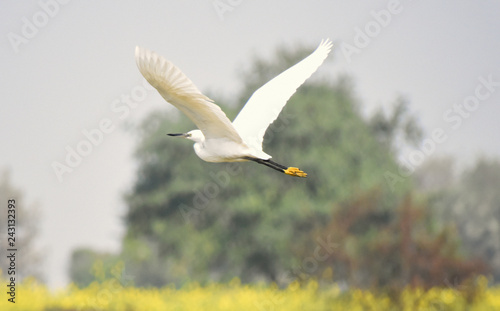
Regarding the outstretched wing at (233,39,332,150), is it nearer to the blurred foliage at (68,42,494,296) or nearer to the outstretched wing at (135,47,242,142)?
the outstretched wing at (135,47,242,142)

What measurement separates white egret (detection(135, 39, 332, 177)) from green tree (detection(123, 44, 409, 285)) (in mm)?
15058

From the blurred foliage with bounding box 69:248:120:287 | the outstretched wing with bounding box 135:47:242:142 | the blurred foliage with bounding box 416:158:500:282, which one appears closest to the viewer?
the outstretched wing with bounding box 135:47:242:142

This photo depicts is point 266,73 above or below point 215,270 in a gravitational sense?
above

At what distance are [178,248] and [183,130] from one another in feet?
13.1

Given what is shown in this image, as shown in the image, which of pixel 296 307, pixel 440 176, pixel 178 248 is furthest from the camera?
pixel 440 176

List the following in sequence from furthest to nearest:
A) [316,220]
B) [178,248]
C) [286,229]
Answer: [178,248], [286,229], [316,220]

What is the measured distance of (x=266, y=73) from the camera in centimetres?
2962

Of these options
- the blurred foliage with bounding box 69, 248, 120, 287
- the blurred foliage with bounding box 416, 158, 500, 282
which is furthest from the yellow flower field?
the blurred foliage with bounding box 69, 248, 120, 287

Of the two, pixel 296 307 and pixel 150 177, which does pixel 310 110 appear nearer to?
pixel 150 177

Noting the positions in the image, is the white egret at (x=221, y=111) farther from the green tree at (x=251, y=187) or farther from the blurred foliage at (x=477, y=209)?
the blurred foliage at (x=477, y=209)

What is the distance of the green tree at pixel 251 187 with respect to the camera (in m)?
27.4

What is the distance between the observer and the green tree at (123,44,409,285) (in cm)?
2744

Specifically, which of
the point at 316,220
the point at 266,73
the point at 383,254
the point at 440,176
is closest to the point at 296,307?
the point at 383,254

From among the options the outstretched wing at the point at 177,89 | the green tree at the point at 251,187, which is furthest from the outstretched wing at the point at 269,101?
the green tree at the point at 251,187
